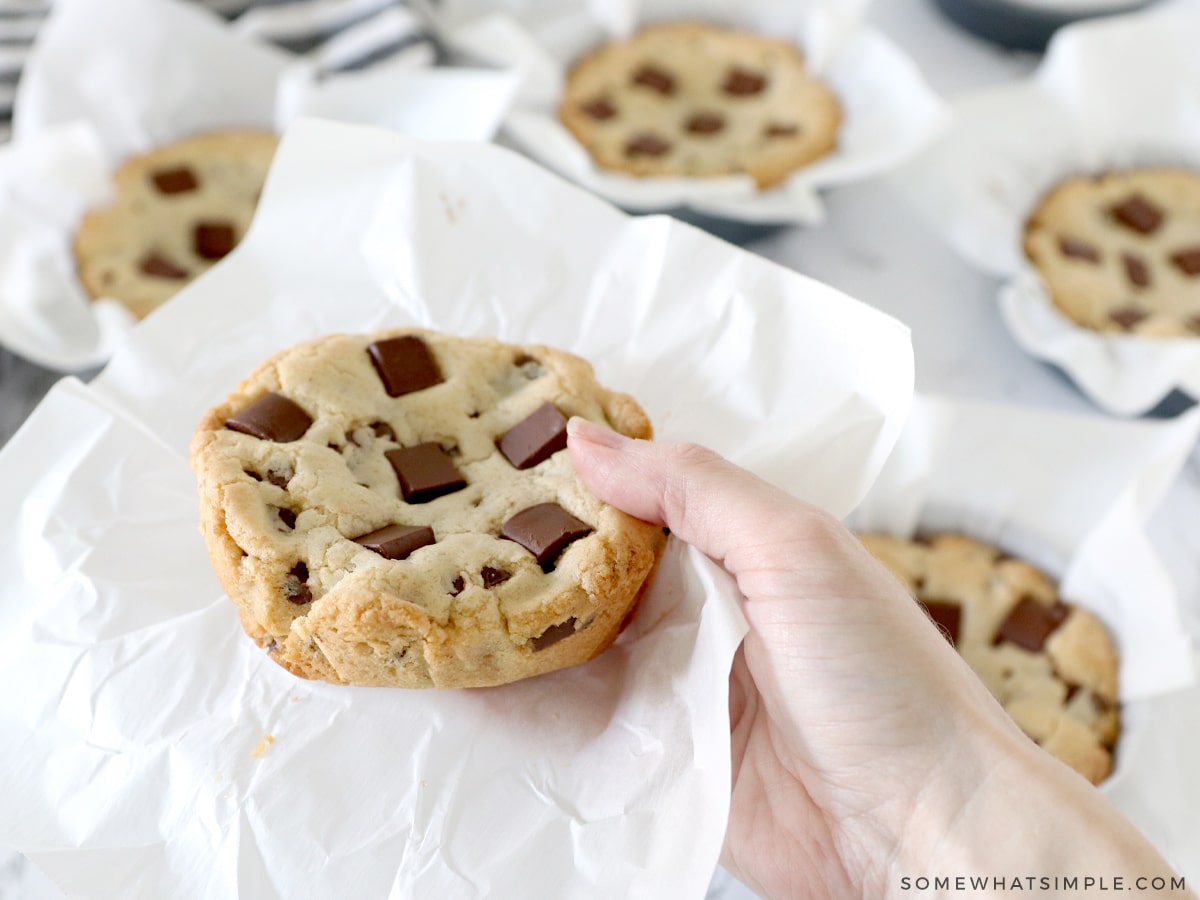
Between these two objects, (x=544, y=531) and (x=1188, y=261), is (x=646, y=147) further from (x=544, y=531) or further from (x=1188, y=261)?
(x=544, y=531)

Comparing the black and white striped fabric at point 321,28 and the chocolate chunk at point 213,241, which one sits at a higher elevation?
the black and white striped fabric at point 321,28

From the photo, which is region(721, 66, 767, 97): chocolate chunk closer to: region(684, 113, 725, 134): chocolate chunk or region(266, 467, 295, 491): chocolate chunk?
region(684, 113, 725, 134): chocolate chunk

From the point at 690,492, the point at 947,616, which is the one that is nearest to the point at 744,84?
the point at 947,616

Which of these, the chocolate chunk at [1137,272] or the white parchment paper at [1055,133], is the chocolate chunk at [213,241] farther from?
the chocolate chunk at [1137,272]

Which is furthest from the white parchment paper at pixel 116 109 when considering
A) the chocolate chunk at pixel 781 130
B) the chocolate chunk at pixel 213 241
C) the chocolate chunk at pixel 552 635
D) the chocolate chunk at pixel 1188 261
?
the chocolate chunk at pixel 1188 261

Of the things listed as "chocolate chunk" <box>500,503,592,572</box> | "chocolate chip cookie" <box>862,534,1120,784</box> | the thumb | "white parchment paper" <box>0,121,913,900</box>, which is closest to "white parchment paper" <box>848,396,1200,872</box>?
"chocolate chip cookie" <box>862,534,1120,784</box>

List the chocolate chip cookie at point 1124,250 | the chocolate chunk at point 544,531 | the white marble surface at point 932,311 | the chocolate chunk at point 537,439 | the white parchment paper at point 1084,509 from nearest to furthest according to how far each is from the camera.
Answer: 1. the chocolate chunk at point 544,531
2. the chocolate chunk at point 537,439
3. the white parchment paper at point 1084,509
4. the white marble surface at point 932,311
5. the chocolate chip cookie at point 1124,250
